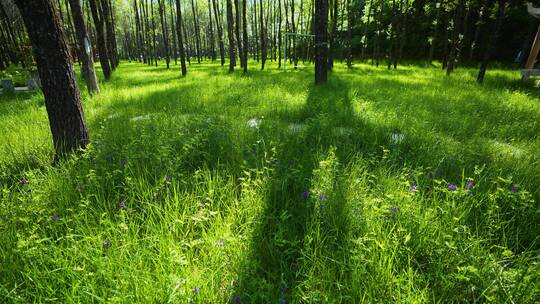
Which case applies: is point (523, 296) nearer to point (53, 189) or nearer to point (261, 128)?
point (261, 128)

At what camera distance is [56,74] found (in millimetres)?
3004

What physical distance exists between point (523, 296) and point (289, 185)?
6.00 ft

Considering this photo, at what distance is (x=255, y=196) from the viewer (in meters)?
2.37

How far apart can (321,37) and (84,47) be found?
7488mm

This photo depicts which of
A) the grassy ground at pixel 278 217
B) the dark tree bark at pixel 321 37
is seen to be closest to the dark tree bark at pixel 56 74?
the grassy ground at pixel 278 217

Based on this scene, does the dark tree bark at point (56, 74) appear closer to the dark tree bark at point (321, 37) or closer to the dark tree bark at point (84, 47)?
the dark tree bark at point (84, 47)

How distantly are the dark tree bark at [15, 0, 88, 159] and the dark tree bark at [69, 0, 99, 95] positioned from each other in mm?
5265

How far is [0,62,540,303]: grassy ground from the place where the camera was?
4.90ft

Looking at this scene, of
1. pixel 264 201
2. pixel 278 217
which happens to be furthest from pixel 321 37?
pixel 278 217

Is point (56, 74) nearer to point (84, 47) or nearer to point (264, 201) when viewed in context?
point (264, 201)

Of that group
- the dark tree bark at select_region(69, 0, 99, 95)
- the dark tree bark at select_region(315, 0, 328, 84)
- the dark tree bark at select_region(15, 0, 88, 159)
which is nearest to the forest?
the dark tree bark at select_region(15, 0, 88, 159)

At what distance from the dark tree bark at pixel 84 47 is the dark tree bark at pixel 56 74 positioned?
17.3 feet

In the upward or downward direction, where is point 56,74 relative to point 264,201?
upward

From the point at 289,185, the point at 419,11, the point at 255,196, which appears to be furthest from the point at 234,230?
the point at 419,11
